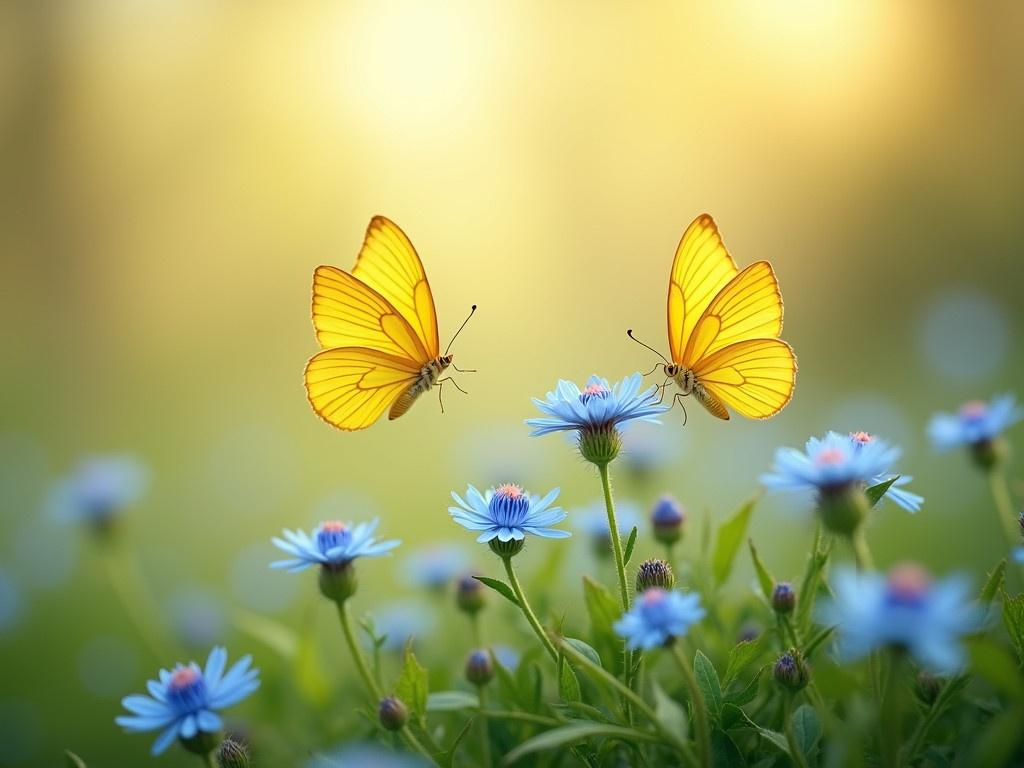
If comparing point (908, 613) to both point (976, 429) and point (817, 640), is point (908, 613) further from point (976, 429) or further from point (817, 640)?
point (976, 429)

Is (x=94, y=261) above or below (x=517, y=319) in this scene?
below

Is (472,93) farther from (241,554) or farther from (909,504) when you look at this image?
(909,504)

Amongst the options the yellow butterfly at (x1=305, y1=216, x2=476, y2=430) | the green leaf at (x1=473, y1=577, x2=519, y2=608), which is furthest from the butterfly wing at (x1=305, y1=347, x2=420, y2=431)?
the green leaf at (x1=473, y1=577, x2=519, y2=608)

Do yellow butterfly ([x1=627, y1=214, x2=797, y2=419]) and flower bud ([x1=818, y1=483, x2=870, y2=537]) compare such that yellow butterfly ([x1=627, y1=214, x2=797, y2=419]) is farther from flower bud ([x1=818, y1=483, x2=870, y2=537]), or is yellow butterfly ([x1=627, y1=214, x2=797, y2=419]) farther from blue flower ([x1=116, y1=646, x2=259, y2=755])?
blue flower ([x1=116, y1=646, x2=259, y2=755])

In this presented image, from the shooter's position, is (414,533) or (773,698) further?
(414,533)

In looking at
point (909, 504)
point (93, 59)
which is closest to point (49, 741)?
point (909, 504)

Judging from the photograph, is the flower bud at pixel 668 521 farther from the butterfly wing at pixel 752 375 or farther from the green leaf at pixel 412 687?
the green leaf at pixel 412 687

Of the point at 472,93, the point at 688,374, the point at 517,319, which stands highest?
the point at 472,93
